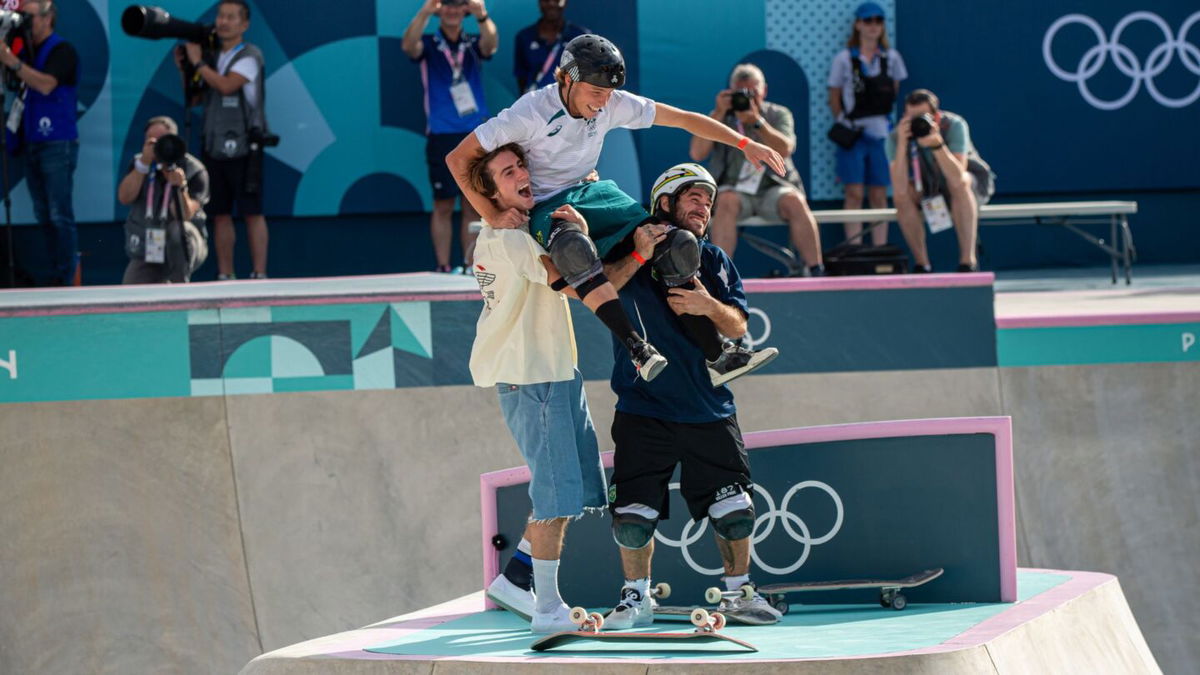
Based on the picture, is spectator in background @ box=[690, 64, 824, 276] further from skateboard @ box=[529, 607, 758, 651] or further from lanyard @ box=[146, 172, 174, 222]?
Answer: skateboard @ box=[529, 607, 758, 651]

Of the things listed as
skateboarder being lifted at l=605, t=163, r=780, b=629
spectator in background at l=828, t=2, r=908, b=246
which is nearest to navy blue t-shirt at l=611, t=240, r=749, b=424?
skateboarder being lifted at l=605, t=163, r=780, b=629

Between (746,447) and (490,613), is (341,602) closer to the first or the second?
(490,613)

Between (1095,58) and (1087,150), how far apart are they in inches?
31.8

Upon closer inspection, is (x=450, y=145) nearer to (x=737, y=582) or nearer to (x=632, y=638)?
(x=737, y=582)

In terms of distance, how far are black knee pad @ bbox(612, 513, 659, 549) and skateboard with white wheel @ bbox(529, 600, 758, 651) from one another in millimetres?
301

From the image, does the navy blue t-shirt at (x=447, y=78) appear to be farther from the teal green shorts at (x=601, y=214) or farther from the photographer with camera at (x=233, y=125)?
the teal green shorts at (x=601, y=214)

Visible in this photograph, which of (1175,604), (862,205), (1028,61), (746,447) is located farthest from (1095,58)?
(746,447)

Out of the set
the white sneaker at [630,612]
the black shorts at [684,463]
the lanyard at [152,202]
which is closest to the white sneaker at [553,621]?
the white sneaker at [630,612]

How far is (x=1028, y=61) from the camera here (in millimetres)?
13180

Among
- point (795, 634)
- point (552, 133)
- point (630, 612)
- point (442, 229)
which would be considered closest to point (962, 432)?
point (795, 634)

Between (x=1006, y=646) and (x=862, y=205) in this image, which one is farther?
(x=862, y=205)

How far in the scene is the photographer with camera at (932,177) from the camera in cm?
1045

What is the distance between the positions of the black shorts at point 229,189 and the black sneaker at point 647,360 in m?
7.34

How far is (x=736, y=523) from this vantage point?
5285 mm
